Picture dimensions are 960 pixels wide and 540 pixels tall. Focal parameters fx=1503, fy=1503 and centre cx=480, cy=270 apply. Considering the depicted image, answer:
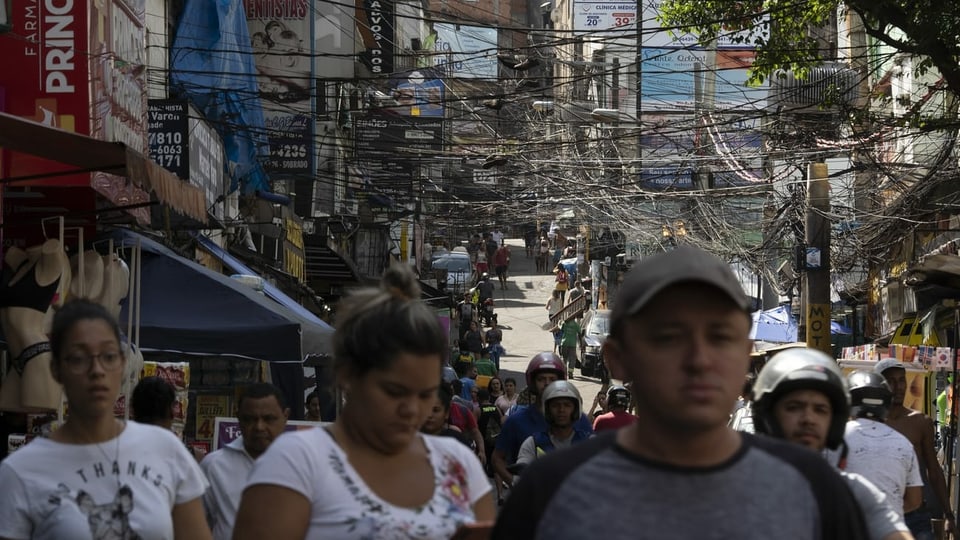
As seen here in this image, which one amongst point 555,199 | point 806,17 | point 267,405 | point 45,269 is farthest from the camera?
point 555,199

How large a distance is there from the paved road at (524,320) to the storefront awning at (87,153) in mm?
21667

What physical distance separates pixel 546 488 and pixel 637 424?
0.64ft

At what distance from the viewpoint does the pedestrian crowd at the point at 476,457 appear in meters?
2.53

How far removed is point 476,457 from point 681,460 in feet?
3.96

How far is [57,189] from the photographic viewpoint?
11.4m

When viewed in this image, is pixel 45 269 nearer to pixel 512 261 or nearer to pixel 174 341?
pixel 174 341

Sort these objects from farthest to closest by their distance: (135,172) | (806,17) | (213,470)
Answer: (806,17) < (135,172) < (213,470)

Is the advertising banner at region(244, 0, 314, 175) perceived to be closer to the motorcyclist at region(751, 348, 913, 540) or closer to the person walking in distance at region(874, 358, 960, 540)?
the person walking in distance at region(874, 358, 960, 540)

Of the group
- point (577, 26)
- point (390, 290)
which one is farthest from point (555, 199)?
point (577, 26)

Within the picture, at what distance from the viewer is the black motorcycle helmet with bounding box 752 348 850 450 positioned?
436 cm

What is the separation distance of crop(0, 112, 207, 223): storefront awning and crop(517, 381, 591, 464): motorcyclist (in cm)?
270

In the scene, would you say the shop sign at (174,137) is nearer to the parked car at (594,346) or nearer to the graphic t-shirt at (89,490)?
the graphic t-shirt at (89,490)

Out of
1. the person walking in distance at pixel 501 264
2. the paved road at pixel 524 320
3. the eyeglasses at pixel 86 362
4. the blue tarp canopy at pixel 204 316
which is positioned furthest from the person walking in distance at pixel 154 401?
the person walking in distance at pixel 501 264

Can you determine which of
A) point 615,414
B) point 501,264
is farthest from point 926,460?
point 501,264
